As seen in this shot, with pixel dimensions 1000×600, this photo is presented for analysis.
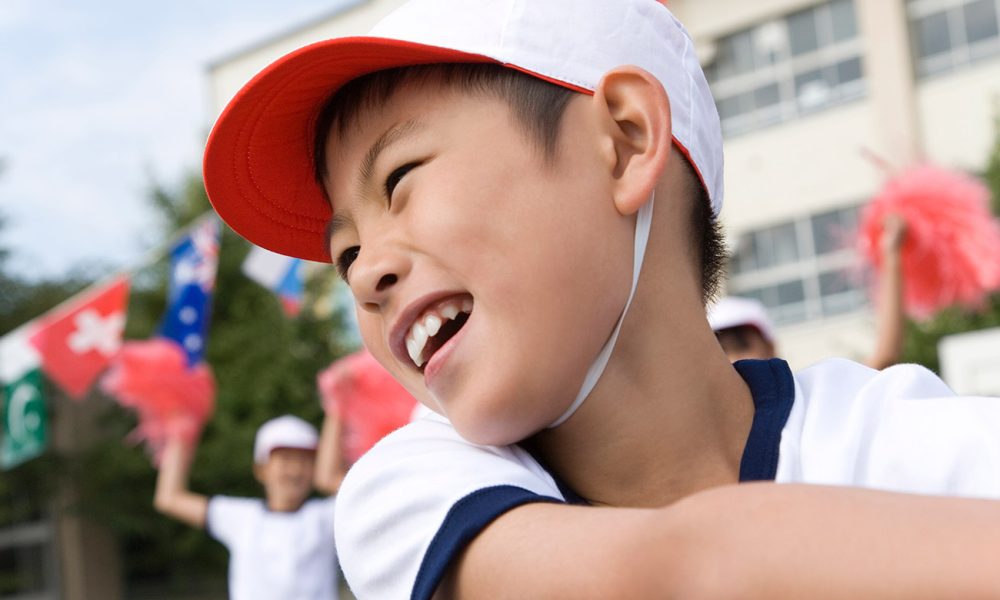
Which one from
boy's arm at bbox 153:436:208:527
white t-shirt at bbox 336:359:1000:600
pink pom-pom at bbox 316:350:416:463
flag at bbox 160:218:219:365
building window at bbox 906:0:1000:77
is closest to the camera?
white t-shirt at bbox 336:359:1000:600

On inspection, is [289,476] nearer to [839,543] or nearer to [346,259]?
[346,259]

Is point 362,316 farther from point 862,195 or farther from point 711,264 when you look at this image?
point 862,195

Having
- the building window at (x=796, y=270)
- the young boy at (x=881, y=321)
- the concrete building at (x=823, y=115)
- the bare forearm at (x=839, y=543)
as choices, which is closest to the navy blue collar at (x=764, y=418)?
the bare forearm at (x=839, y=543)

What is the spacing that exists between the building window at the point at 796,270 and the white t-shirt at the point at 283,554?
14315 mm

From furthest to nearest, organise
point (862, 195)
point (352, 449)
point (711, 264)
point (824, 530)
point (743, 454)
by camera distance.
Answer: point (862, 195) → point (352, 449) → point (711, 264) → point (743, 454) → point (824, 530)

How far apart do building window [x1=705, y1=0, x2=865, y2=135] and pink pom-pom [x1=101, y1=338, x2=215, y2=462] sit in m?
14.6

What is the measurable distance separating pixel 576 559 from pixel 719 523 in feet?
0.39

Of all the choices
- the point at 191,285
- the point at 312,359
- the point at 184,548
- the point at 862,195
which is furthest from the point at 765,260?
the point at 191,285

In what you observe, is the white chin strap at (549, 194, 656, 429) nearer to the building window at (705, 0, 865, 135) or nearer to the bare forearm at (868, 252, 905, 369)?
the bare forearm at (868, 252, 905, 369)

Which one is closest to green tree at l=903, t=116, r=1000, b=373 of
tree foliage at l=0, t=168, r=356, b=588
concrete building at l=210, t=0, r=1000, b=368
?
concrete building at l=210, t=0, r=1000, b=368

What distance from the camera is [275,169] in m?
1.46

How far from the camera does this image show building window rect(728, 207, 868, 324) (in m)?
19.6

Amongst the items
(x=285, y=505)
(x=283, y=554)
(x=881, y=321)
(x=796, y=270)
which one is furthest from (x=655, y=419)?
(x=796, y=270)

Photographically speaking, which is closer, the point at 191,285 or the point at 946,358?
the point at 191,285
